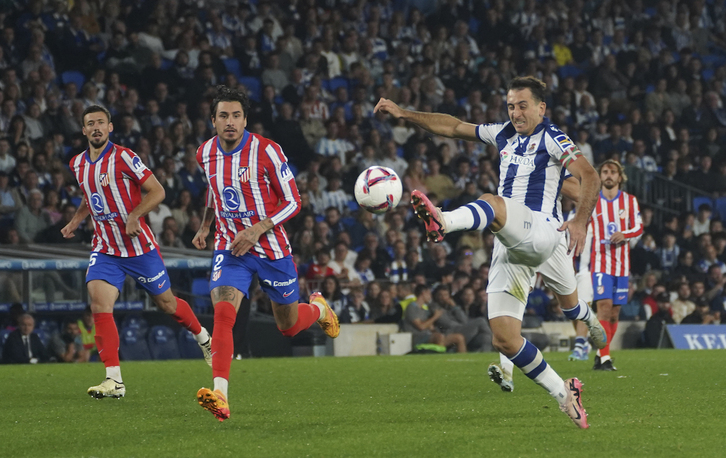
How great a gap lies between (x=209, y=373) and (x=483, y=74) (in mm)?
12456

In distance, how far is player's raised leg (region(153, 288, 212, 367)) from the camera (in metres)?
8.91

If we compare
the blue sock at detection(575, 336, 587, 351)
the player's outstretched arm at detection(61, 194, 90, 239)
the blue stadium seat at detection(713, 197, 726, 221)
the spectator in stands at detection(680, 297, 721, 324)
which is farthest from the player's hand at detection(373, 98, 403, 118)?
the blue stadium seat at detection(713, 197, 726, 221)

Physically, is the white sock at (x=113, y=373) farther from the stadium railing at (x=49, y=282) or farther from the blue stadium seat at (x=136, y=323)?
the blue stadium seat at (x=136, y=323)

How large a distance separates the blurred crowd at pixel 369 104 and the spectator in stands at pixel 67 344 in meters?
1.66

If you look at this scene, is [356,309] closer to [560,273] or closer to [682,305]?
[682,305]

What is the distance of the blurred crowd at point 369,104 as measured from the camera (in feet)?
53.7

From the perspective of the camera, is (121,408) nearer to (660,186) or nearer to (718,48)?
(660,186)

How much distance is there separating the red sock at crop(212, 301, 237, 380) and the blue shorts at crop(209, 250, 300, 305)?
214 mm

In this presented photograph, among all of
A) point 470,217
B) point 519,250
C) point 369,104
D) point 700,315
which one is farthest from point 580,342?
point 369,104

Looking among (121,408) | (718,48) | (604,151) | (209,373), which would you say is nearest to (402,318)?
(209,373)

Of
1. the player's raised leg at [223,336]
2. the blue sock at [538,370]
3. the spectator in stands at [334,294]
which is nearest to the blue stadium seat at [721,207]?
the spectator in stands at [334,294]

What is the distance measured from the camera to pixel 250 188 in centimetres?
707

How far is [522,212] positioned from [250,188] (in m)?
2.07

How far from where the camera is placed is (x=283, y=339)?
1559 centimetres
